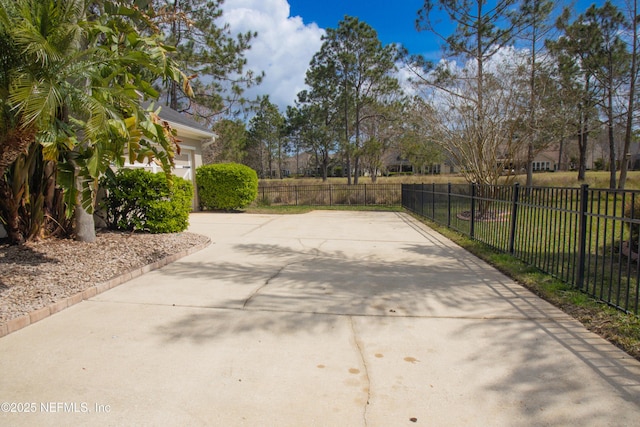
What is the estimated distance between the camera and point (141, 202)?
764cm

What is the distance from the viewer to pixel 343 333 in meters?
3.62

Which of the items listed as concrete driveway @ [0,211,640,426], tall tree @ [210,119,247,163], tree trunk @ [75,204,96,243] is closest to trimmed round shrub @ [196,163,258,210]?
tall tree @ [210,119,247,163]

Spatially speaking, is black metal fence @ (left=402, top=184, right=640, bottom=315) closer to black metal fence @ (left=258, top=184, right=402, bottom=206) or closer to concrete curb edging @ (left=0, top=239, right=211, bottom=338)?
concrete curb edging @ (left=0, top=239, right=211, bottom=338)

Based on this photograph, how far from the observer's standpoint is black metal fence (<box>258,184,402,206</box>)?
21.7m

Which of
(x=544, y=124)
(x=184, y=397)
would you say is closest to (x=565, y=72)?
(x=544, y=124)

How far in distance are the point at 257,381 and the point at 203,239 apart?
5.68 meters

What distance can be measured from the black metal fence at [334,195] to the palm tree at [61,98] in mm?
15389

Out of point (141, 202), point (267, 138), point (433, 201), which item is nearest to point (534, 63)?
point (433, 201)

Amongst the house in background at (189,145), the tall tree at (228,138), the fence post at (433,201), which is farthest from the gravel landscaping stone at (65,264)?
the tall tree at (228,138)

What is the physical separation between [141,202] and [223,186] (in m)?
7.55

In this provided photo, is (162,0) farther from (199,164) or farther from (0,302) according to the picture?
(0,302)

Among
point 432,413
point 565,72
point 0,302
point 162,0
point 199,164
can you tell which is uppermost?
point 162,0

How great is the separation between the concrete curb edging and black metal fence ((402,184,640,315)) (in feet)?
18.4

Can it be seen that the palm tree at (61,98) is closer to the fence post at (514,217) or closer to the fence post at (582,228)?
the fence post at (582,228)
